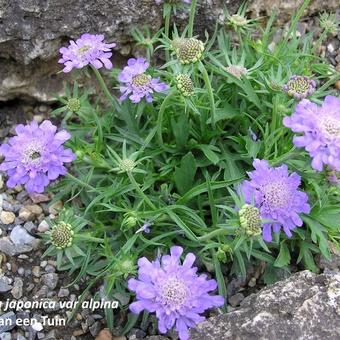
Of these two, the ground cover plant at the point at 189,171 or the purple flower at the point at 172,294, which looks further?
the ground cover plant at the point at 189,171

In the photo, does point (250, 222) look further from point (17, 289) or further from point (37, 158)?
point (17, 289)

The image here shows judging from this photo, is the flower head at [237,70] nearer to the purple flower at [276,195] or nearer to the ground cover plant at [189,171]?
the ground cover plant at [189,171]

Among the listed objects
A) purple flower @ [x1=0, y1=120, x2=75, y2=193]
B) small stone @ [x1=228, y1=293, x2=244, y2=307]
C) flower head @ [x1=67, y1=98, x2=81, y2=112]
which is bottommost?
small stone @ [x1=228, y1=293, x2=244, y2=307]

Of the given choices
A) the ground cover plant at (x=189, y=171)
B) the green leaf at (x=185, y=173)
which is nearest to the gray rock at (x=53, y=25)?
the ground cover plant at (x=189, y=171)

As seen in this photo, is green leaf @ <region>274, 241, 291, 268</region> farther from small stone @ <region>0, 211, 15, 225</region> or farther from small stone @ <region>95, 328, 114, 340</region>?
small stone @ <region>0, 211, 15, 225</region>

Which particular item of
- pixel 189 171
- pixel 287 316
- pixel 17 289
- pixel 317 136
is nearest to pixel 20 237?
pixel 17 289

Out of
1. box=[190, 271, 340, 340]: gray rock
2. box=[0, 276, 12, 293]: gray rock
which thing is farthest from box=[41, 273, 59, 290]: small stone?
box=[190, 271, 340, 340]: gray rock
